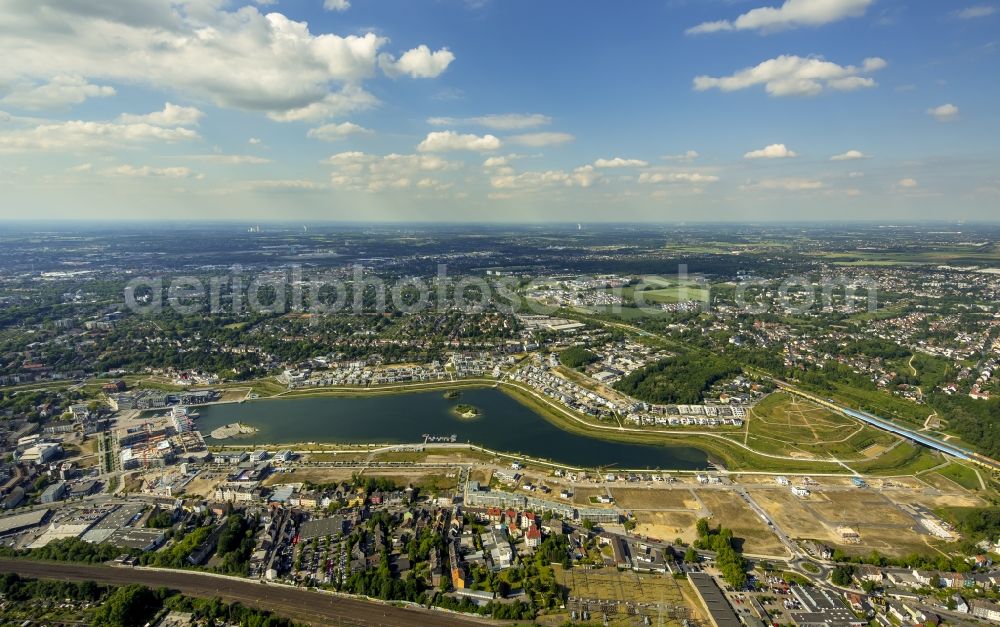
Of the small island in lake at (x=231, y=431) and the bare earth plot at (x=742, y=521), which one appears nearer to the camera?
→ the bare earth plot at (x=742, y=521)

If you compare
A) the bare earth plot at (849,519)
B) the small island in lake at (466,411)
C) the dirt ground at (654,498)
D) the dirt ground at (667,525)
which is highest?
the small island in lake at (466,411)

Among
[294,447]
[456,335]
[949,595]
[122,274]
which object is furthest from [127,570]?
[122,274]

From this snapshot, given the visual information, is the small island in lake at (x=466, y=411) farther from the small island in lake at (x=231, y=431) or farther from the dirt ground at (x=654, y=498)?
the small island in lake at (x=231, y=431)

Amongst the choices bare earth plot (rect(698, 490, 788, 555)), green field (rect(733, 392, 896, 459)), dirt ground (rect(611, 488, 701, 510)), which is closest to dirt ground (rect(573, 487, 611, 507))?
dirt ground (rect(611, 488, 701, 510))

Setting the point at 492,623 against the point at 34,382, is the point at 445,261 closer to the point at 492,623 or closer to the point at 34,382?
the point at 34,382

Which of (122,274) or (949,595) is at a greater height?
(122,274)

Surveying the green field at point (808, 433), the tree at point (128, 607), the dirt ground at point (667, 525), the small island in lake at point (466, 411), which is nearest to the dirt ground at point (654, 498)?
the dirt ground at point (667, 525)
